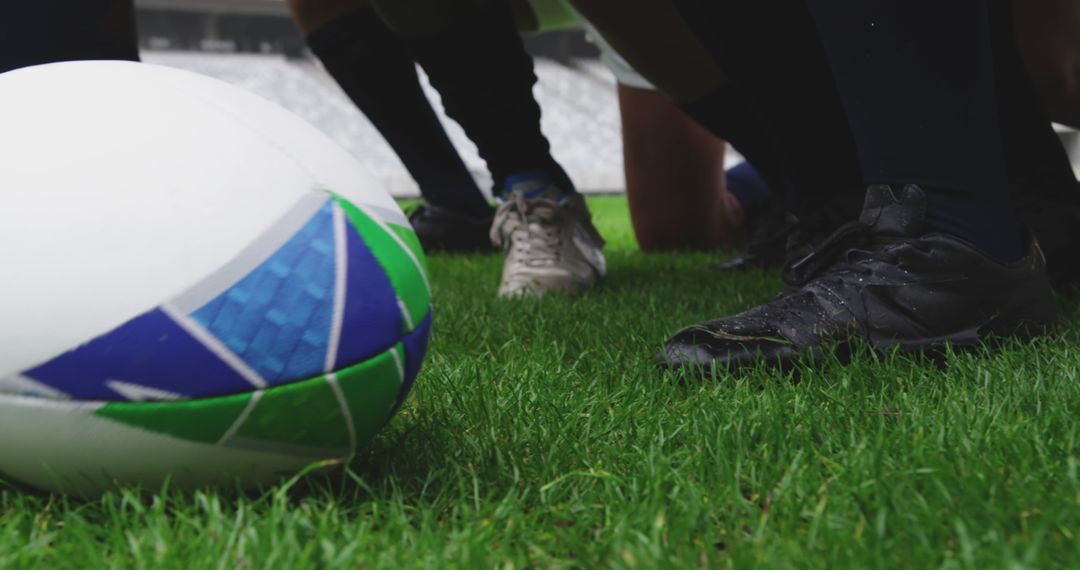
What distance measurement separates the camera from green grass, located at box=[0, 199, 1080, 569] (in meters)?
0.67

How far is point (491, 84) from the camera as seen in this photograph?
6.75 feet

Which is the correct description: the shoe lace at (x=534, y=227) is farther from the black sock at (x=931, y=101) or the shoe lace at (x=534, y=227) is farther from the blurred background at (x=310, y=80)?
the blurred background at (x=310, y=80)

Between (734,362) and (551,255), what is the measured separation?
94 cm

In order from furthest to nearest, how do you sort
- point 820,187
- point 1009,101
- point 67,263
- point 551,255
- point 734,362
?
1. point 551,255
2. point 820,187
3. point 1009,101
4. point 734,362
5. point 67,263

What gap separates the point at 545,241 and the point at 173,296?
1.41m

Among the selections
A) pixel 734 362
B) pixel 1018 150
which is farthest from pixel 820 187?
pixel 734 362

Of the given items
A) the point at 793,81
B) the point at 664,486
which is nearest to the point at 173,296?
the point at 664,486

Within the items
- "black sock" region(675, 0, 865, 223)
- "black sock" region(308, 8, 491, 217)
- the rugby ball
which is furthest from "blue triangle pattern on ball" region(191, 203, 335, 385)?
"black sock" region(308, 8, 491, 217)

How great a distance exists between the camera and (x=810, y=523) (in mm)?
723

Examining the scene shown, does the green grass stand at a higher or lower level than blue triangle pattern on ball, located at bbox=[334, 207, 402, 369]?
lower

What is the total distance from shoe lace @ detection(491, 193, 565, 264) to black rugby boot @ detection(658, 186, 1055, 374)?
2.83ft

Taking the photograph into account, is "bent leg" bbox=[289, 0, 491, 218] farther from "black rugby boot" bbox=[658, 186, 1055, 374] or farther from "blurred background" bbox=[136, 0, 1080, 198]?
"blurred background" bbox=[136, 0, 1080, 198]

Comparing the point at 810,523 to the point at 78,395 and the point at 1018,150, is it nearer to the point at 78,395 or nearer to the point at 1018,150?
the point at 78,395

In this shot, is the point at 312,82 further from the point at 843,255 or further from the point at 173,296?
the point at 173,296
